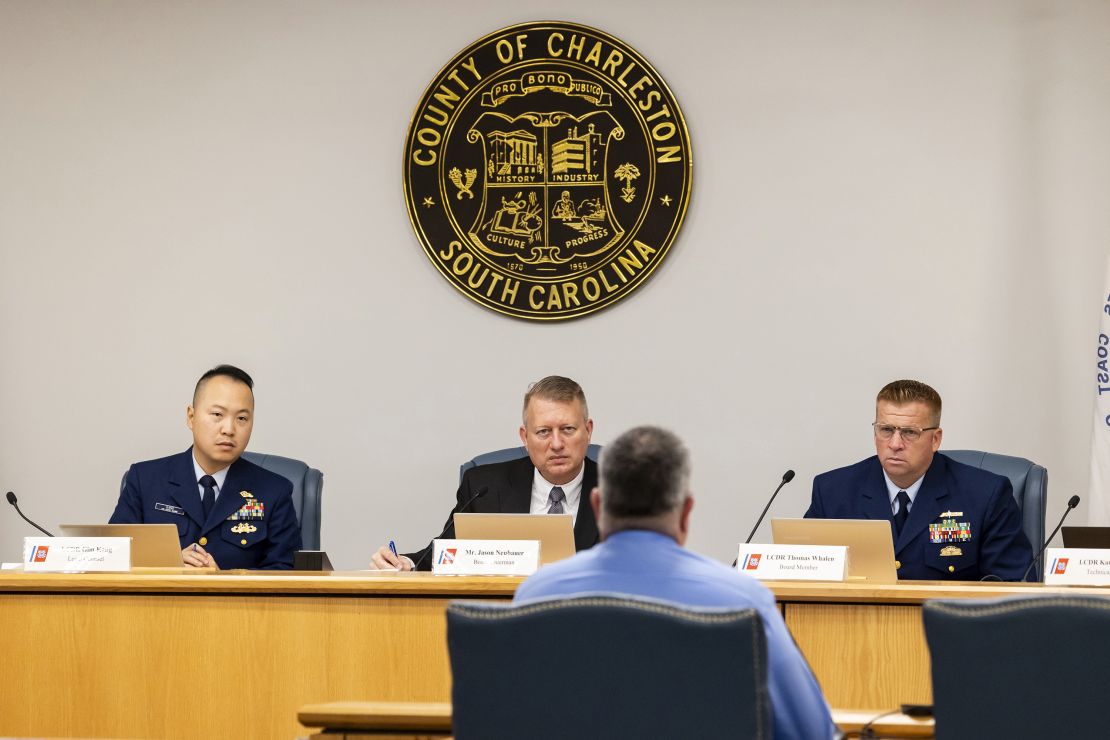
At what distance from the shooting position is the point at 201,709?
279 centimetres

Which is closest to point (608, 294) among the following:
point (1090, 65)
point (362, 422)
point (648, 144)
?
point (648, 144)

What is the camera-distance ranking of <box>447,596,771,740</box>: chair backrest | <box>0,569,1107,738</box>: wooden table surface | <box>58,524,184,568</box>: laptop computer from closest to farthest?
<box>447,596,771,740</box>: chair backrest, <box>0,569,1107,738</box>: wooden table surface, <box>58,524,184,568</box>: laptop computer

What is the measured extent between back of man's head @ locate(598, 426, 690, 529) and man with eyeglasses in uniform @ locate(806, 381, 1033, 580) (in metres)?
1.83

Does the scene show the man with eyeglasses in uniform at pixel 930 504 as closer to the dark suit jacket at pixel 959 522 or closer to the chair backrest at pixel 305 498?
the dark suit jacket at pixel 959 522

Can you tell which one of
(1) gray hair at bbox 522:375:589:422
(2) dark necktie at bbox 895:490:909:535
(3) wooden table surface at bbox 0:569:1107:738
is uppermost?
(1) gray hair at bbox 522:375:589:422

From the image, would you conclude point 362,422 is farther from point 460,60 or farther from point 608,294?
point 460,60

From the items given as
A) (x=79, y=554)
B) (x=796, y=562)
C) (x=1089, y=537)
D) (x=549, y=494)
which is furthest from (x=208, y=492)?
(x=1089, y=537)

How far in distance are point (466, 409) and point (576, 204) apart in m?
0.85

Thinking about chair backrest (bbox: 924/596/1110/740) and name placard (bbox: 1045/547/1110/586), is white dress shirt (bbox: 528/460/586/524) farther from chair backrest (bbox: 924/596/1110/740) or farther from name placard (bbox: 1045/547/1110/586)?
chair backrest (bbox: 924/596/1110/740)

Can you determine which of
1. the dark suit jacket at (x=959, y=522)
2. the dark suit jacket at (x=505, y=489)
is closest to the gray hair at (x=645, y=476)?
the dark suit jacket at (x=505, y=489)

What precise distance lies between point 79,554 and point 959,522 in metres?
2.32

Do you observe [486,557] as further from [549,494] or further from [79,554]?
[79,554]

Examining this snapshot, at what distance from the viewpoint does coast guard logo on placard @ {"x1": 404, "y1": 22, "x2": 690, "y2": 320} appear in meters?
4.55

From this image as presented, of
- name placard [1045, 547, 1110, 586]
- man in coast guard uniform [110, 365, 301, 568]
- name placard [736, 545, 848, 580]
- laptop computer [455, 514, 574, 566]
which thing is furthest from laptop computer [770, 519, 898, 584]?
man in coast guard uniform [110, 365, 301, 568]
